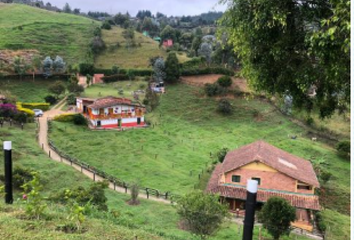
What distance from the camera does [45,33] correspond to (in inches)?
3155

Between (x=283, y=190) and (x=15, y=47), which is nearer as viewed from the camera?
(x=283, y=190)

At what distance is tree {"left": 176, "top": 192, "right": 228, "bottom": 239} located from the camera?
17.3 metres

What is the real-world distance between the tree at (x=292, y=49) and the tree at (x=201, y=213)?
30.9 feet

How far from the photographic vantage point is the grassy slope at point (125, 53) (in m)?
69.6

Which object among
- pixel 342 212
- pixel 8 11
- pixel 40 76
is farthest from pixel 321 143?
pixel 8 11

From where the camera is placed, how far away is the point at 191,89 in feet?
189

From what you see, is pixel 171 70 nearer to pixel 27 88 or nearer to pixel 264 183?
pixel 27 88

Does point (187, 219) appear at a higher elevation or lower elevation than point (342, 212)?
higher

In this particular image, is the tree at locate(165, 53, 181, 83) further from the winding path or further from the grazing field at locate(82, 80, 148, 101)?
the winding path

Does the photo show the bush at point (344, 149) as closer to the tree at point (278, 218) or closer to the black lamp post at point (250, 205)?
the tree at point (278, 218)

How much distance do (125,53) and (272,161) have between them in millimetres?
54917

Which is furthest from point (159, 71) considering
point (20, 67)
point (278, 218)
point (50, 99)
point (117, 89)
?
point (278, 218)

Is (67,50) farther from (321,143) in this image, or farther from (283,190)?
(283,190)

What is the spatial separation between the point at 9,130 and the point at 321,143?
3437 cm
